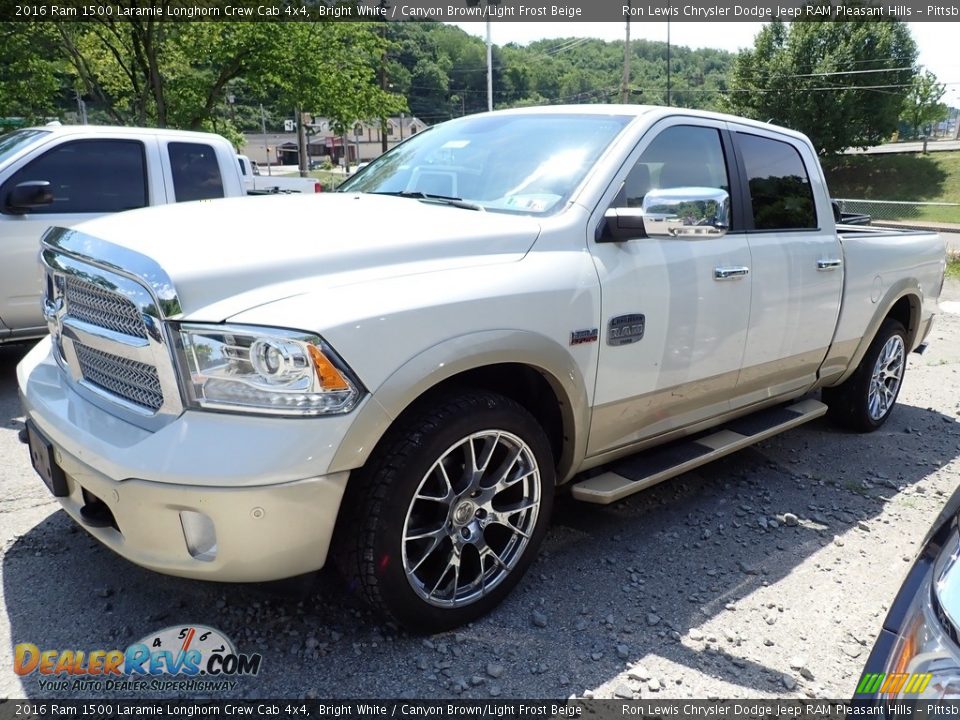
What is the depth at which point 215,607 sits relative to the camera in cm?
276

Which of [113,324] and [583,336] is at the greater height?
[113,324]

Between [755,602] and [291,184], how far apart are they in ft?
36.5

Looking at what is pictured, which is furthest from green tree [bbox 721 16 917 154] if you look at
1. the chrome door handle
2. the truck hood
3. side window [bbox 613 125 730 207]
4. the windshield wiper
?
the truck hood

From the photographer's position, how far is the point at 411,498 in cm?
239

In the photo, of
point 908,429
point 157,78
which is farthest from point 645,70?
point 908,429

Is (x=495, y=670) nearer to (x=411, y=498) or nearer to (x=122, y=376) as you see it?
(x=411, y=498)

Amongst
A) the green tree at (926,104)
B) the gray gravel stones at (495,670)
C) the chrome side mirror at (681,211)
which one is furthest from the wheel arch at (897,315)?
the green tree at (926,104)

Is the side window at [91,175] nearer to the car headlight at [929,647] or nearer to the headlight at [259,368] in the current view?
the headlight at [259,368]

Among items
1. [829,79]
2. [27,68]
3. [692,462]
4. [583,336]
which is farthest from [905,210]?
[583,336]

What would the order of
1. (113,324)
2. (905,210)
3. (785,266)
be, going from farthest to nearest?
1. (905,210)
2. (785,266)
3. (113,324)

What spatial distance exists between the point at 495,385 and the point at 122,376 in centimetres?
133

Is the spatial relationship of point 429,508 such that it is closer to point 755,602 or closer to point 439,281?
point 439,281

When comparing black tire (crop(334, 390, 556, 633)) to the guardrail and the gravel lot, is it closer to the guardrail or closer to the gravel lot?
the gravel lot

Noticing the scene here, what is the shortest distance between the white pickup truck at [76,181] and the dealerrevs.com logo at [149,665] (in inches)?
146
